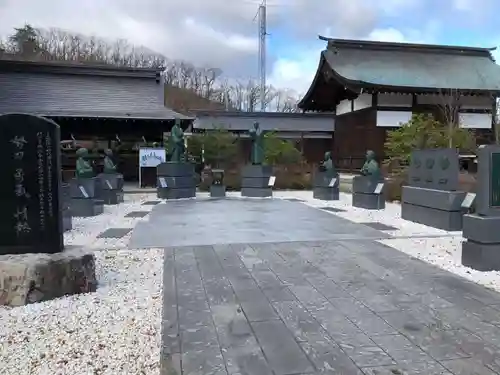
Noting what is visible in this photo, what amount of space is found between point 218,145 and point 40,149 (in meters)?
13.9

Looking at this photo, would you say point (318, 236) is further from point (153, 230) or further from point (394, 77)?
point (394, 77)

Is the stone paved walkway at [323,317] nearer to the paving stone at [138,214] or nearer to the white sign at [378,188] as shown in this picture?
the paving stone at [138,214]

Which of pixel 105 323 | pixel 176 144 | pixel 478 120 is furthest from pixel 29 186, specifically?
pixel 478 120

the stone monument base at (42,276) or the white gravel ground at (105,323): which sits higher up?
the stone monument base at (42,276)

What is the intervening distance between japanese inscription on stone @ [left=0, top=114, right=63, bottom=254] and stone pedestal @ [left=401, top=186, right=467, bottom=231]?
593 cm

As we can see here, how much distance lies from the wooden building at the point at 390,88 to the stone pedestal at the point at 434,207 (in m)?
10.6

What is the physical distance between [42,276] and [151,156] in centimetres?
1312

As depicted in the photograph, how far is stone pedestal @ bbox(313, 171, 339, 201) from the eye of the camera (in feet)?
41.0

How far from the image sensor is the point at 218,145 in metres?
17.6

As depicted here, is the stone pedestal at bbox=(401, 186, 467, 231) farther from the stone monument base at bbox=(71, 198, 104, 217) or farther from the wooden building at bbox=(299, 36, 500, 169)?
the wooden building at bbox=(299, 36, 500, 169)

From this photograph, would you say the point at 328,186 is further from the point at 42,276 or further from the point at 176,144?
the point at 42,276

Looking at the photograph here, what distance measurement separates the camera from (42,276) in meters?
3.58

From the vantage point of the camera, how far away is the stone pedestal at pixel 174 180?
41.5ft

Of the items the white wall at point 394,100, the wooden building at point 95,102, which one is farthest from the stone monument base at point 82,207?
the white wall at point 394,100
